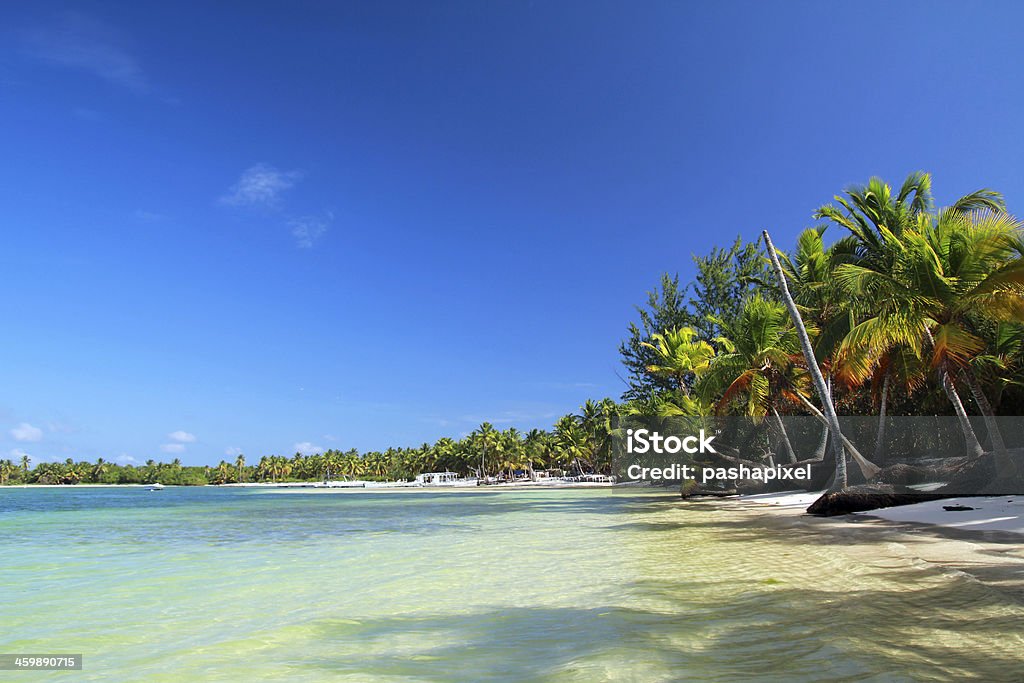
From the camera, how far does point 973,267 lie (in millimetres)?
13555

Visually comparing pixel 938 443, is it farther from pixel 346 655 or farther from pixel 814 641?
pixel 346 655

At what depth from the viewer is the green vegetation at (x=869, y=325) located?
13461 millimetres

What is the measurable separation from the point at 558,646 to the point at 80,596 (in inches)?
266

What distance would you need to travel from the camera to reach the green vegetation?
44.2 ft

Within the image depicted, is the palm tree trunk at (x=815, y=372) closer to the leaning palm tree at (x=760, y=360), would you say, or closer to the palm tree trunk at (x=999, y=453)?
the palm tree trunk at (x=999, y=453)

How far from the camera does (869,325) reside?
14.0 m

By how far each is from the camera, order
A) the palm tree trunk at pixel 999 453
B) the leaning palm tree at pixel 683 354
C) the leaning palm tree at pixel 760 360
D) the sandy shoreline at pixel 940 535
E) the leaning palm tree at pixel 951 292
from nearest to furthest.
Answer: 1. the sandy shoreline at pixel 940 535
2. the leaning palm tree at pixel 951 292
3. the palm tree trunk at pixel 999 453
4. the leaning palm tree at pixel 760 360
5. the leaning palm tree at pixel 683 354

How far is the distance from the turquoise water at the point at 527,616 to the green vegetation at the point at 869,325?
6.61m

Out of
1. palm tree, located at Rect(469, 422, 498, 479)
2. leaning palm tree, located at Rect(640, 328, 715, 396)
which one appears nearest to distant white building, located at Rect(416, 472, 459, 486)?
palm tree, located at Rect(469, 422, 498, 479)

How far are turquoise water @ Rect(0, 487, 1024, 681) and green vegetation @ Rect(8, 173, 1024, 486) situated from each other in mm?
6606

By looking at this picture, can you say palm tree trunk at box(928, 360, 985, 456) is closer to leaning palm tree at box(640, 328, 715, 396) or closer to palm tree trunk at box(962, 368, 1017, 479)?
palm tree trunk at box(962, 368, 1017, 479)

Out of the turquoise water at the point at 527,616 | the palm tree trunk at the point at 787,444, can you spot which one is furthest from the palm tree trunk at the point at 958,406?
the palm tree trunk at the point at 787,444

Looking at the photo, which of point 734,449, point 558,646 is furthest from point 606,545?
point 734,449

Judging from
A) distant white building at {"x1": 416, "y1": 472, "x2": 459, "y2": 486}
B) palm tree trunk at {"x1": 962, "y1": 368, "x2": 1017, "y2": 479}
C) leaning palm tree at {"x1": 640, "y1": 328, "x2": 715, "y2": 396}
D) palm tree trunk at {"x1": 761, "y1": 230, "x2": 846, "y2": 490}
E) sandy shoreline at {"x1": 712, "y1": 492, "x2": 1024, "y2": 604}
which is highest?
leaning palm tree at {"x1": 640, "y1": 328, "x2": 715, "y2": 396}
